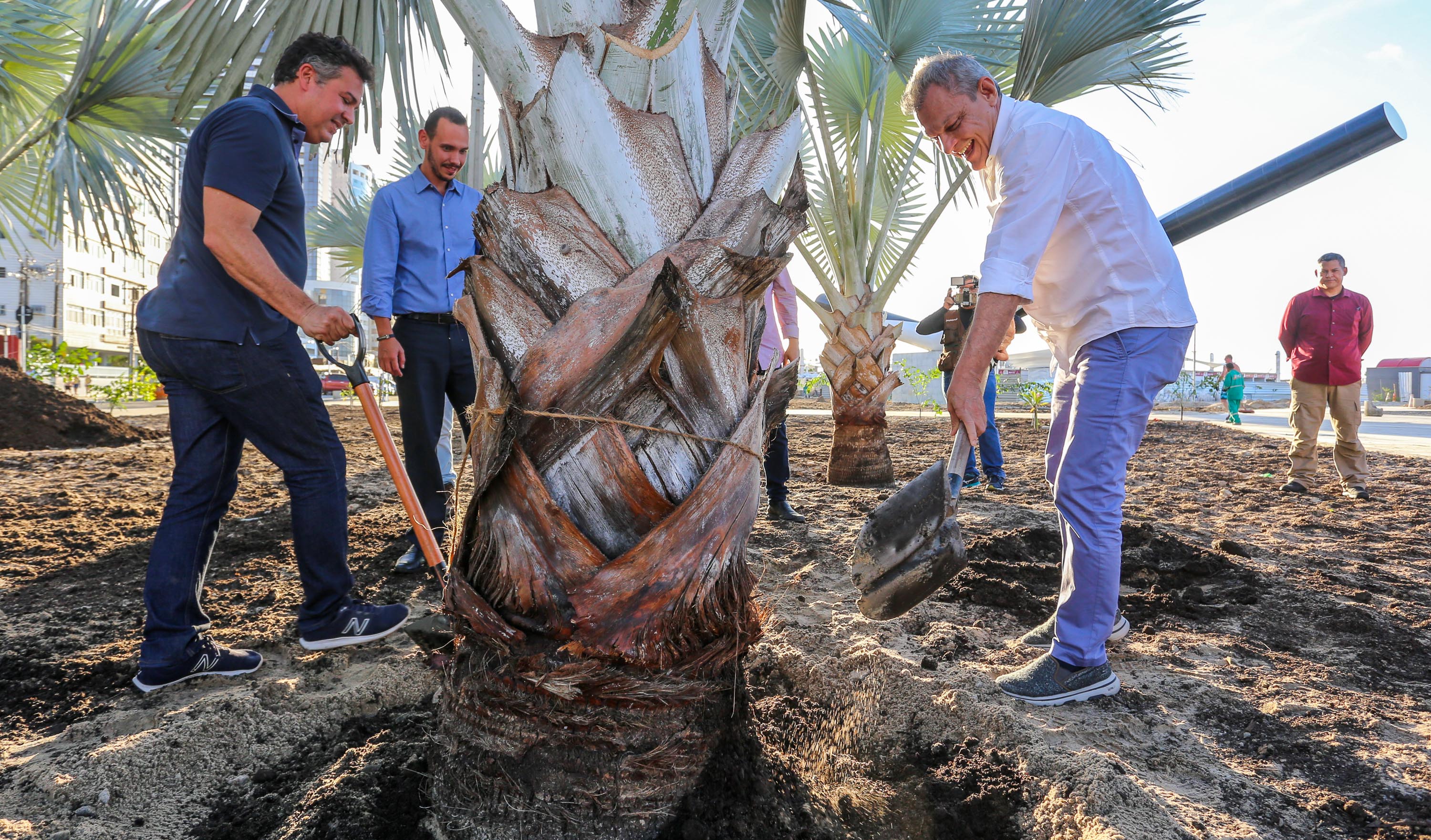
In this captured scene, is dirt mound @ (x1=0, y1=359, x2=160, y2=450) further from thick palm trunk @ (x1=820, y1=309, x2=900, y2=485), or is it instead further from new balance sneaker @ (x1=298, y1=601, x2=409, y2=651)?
thick palm trunk @ (x1=820, y1=309, x2=900, y2=485)

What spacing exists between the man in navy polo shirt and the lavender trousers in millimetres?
1957

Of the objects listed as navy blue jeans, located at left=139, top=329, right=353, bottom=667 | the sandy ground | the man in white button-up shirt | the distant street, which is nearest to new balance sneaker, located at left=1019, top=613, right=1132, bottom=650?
the sandy ground

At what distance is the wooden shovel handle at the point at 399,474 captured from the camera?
6.68ft

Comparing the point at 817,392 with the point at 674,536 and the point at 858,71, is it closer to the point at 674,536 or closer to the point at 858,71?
the point at 858,71

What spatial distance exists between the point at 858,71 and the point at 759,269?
5103 mm

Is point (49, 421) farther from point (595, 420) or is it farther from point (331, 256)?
point (595, 420)

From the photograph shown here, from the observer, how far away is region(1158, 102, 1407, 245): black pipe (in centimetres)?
279

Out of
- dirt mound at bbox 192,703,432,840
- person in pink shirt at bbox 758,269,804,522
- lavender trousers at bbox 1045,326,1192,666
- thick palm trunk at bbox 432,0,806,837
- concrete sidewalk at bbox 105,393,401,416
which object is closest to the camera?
thick palm trunk at bbox 432,0,806,837

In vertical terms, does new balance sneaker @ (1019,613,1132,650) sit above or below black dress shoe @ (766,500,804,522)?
below

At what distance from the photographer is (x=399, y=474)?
212cm

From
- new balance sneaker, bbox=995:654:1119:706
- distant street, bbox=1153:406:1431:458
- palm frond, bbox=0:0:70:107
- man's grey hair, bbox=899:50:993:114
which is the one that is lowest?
new balance sneaker, bbox=995:654:1119:706

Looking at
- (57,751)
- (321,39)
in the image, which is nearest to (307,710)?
(57,751)

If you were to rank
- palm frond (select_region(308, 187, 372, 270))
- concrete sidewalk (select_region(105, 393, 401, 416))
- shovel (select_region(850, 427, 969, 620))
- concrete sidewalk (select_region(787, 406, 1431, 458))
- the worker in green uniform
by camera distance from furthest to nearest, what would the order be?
1. the worker in green uniform
2. concrete sidewalk (select_region(105, 393, 401, 416))
3. palm frond (select_region(308, 187, 372, 270))
4. concrete sidewalk (select_region(787, 406, 1431, 458))
5. shovel (select_region(850, 427, 969, 620))

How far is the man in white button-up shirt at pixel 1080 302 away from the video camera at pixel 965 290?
273 centimetres
